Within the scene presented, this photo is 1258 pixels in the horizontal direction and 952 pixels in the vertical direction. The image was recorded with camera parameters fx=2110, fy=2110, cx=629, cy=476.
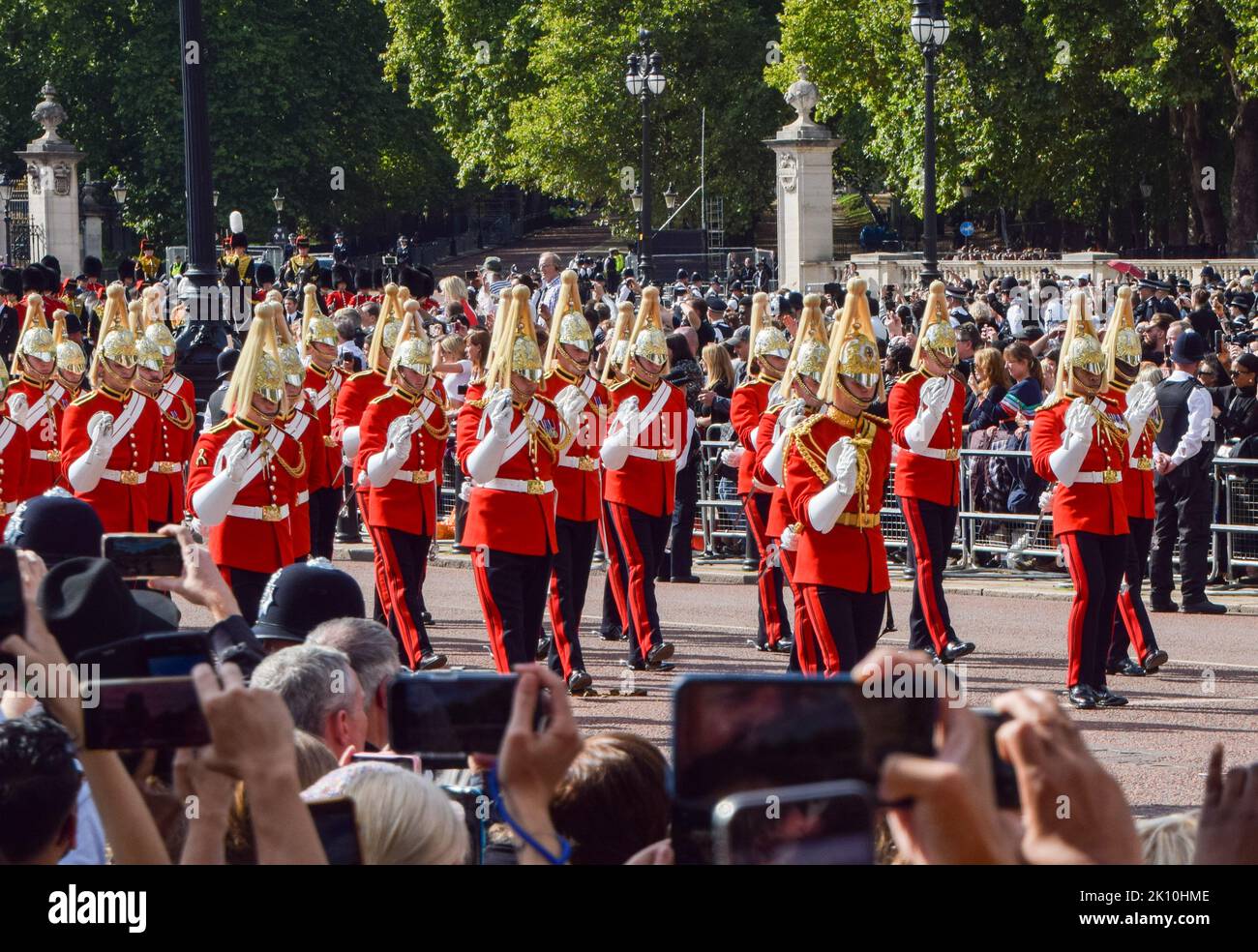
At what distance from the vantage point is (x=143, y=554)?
4703mm

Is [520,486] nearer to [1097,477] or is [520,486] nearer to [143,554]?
[1097,477]

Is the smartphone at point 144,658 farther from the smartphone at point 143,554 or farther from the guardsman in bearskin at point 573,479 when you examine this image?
the guardsman in bearskin at point 573,479

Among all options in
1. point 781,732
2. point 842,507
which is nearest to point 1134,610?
point 842,507

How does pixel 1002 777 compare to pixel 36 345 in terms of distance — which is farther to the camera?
pixel 36 345

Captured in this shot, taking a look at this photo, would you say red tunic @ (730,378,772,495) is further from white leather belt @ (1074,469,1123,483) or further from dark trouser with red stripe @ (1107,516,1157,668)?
white leather belt @ (1074,469,1123,483)

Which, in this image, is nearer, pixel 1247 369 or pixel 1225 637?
pixel 1225 637

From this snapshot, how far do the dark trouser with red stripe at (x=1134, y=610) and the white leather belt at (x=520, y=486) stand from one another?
9.34ft

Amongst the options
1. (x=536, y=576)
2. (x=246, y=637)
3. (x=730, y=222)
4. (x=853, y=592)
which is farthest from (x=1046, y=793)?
(x=730, y=222)

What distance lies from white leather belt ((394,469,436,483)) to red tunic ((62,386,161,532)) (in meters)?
1.47

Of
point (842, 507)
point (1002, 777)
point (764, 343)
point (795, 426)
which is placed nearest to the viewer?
point (1002, 777)

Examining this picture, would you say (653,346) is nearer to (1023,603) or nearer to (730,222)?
(1023,603)

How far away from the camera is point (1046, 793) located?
229 centimetres

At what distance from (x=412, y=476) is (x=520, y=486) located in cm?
108
